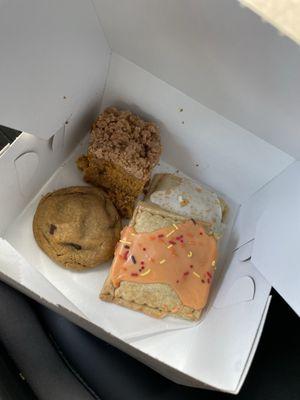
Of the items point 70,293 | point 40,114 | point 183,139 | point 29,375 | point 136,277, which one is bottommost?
point 29,375

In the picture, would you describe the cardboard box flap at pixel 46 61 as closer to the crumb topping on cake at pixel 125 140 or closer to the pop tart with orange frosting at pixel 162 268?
the crumb topping on cake at pixel 125 140

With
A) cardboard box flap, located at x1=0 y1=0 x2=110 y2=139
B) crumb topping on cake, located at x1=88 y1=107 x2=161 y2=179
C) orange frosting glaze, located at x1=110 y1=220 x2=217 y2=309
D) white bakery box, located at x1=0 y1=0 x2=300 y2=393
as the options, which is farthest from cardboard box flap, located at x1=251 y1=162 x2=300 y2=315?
cardboard box flap, located at x1=0 y1=0 x2=110 y2=139

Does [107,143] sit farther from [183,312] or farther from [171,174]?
[183,312]

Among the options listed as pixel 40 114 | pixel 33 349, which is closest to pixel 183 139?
pixel 40 114

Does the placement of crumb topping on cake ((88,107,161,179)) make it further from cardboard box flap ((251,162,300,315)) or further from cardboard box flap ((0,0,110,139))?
cardboard box flap ((251,162,300,315))

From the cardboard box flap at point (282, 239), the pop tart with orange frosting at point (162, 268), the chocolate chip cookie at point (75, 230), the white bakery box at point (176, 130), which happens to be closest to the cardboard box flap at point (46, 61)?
the white bakery box at point (176, 130)

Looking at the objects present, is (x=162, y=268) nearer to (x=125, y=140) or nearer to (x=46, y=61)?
(x=125, y=140)

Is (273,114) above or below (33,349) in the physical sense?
above
